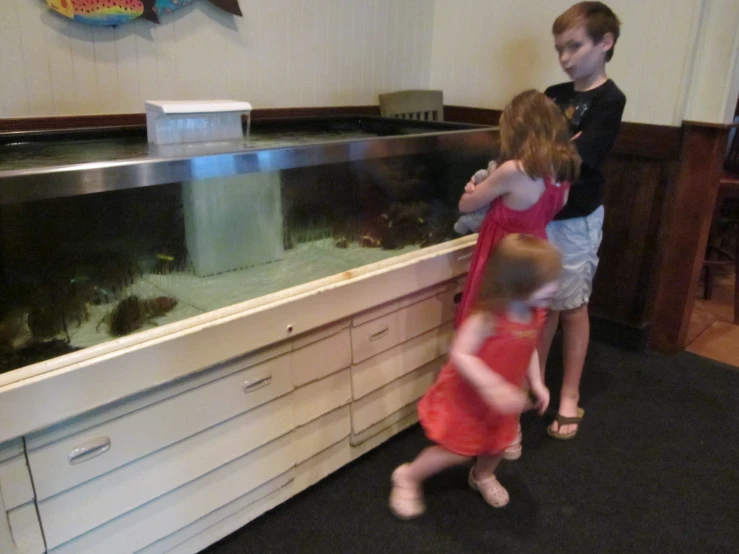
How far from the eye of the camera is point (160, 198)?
3.97 feet

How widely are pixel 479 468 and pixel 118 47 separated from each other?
5.16 ft

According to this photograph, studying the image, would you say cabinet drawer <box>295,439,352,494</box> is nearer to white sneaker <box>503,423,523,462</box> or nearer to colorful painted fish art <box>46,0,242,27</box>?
white sneaker <box>503,423,523,462</box>

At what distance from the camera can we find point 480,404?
1.34 metres

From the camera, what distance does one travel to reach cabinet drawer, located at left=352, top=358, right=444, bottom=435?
1659 millimetres

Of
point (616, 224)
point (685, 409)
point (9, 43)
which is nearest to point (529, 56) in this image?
point (616, 224)

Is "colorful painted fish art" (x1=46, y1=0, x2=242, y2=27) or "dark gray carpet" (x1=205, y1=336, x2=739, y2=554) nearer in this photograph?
"dark gray carpet" (x1=205, y1=336, x2=739, y2=554)

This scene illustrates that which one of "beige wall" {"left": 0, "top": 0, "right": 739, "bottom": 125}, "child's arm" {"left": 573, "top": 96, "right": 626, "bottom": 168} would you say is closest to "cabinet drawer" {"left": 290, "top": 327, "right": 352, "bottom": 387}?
"child's arm" {"left": 573, "top": 96, "right": 626, "bottom": 168}

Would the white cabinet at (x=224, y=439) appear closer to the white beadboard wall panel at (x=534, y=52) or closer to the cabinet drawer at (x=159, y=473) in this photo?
the cabinet drawer at (x=159, y=473)

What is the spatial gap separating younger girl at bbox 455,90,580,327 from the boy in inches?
7.8

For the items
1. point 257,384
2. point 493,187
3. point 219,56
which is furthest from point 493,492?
point 219,56

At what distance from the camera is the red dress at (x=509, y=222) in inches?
57.8

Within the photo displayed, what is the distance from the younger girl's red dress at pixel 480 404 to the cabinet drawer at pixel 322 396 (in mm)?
258

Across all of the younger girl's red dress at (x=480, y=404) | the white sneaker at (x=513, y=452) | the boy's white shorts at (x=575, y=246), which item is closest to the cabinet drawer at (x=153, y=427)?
the younger girl's red dress at (x=480, y=404)

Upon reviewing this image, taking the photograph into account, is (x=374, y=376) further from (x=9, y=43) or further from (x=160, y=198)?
(x=9, y=43)
